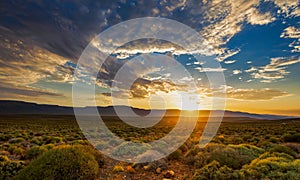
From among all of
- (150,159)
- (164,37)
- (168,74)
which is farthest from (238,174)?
(168,74)

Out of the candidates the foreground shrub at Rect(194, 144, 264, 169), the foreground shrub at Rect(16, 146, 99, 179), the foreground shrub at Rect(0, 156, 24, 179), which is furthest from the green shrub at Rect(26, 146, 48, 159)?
the foreground shrub at Rect(194, 144, 264, 169)

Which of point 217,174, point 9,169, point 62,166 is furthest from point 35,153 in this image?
point 217,174

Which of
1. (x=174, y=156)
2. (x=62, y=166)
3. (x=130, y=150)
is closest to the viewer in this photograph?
Answer: (x=62, y=166)

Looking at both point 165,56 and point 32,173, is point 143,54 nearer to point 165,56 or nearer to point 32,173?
point 165,56

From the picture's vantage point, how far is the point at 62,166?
679cm

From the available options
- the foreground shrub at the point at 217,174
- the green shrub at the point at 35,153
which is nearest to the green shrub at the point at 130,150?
the green shrub at the point at 35,153

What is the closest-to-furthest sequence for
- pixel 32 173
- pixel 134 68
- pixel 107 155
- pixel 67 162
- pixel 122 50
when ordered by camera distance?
1. pixel 32 173
2. pixel 67 162
3. pixel 107 155
4. pixel 122 50
5. pixel 134 68

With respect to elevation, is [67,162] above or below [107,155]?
above

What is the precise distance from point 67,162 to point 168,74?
11203mm

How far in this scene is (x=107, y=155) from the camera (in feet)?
40.5

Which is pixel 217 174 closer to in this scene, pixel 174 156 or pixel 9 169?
pixel 174 156

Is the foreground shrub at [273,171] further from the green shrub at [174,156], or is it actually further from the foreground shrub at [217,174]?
the green shrub at [174,156]

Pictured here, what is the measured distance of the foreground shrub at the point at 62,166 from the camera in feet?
21.2

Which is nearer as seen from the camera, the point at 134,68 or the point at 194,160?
the point at 194,160
